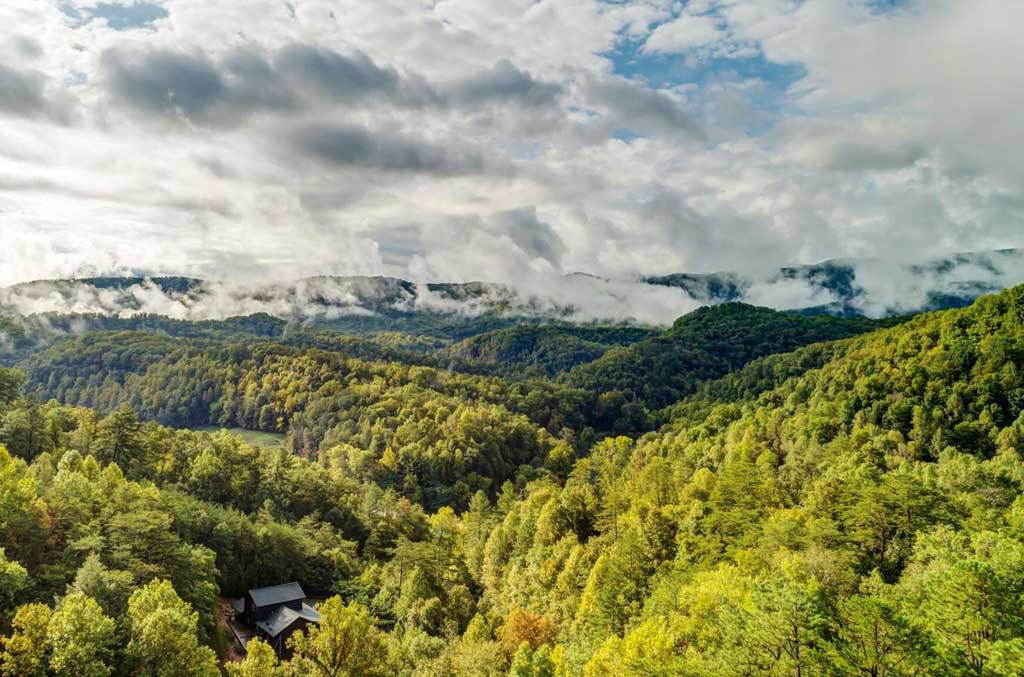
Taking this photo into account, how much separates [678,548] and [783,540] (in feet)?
47.7

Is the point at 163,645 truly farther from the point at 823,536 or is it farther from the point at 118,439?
the point at 118,439

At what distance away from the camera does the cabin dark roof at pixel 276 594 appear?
62.0m

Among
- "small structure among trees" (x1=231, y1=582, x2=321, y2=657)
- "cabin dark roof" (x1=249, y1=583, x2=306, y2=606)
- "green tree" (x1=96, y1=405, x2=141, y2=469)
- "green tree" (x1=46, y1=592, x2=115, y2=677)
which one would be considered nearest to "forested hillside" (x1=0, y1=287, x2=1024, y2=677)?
"green tree" (x1=46, y1=592, x2=115, y2=677)

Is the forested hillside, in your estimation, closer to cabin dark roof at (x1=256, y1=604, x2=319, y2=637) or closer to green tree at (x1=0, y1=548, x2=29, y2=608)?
green tree at (x1=0, y1=548, x2=29, y2=608)

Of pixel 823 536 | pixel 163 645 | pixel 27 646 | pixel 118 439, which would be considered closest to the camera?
pixel 27 646

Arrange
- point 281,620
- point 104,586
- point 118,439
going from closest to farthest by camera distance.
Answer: point 104,586 < point 281,620 < point 118,439

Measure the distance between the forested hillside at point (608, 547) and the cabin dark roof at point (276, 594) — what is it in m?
4.96

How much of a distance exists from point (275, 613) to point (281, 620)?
2.28 m

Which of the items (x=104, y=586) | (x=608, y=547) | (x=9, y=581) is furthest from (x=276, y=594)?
(x=608, y=547)

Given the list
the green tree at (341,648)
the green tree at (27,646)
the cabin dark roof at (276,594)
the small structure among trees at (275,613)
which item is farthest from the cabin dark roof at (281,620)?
the green tree at (27,646)

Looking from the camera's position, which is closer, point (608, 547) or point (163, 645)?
point (163, 645)

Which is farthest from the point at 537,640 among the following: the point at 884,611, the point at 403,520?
the point at 403,520

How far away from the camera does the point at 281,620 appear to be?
5969 centimetres

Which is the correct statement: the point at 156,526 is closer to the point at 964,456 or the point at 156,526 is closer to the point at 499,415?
the point at 964,456
